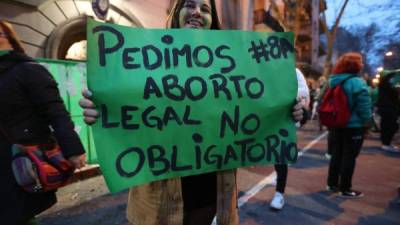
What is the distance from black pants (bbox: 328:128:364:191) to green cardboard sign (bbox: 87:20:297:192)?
277 cm

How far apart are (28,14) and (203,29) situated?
519 cm

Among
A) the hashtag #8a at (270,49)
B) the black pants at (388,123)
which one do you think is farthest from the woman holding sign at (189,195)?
the black pants at (388,123)

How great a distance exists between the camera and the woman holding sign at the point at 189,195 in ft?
5.12

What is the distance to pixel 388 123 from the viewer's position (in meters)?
7.66

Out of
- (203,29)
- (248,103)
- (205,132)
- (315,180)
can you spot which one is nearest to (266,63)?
(248,103)

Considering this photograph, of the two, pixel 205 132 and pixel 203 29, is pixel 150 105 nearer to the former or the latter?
pixel 205 132

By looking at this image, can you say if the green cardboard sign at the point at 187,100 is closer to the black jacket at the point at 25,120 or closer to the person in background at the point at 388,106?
the black jacket at the point at 25,120

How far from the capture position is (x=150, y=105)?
1521mm

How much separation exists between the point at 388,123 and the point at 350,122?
452 centimetres

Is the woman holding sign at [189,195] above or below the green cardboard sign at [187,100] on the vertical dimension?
below

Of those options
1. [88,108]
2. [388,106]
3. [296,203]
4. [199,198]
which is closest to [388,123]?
[388,106]

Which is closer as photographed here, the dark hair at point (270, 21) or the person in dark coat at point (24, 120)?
the person in dark coat at point (24, 120)

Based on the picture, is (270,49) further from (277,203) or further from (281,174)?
(277,203)

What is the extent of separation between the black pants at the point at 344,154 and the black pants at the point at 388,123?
3.96 m
